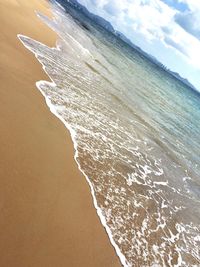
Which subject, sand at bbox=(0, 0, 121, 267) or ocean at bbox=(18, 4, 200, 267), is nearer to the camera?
sand at bbox=(0, 0, 121, 267)

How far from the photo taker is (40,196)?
6.86 metres

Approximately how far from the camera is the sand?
18.3 ft

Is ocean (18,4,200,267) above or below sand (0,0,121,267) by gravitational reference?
above

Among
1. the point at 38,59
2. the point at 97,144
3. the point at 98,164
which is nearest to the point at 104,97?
the point at 38,59

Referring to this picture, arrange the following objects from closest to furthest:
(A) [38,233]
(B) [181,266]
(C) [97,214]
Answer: (A) [38,233] < (C) [97,214] < (B) [181,266]

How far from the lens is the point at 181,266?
26.6 feet

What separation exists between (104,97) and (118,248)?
12.9 meters

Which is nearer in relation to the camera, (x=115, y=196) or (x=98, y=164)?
(x=115, y=196)

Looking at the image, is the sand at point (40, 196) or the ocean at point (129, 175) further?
the ocean at point (129, 175)

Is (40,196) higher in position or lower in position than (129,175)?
lower

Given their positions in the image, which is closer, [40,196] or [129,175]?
[40,196]

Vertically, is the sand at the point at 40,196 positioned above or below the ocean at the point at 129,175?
below

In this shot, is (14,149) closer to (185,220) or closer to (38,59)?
(185,220)

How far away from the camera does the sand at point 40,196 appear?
5582mm
